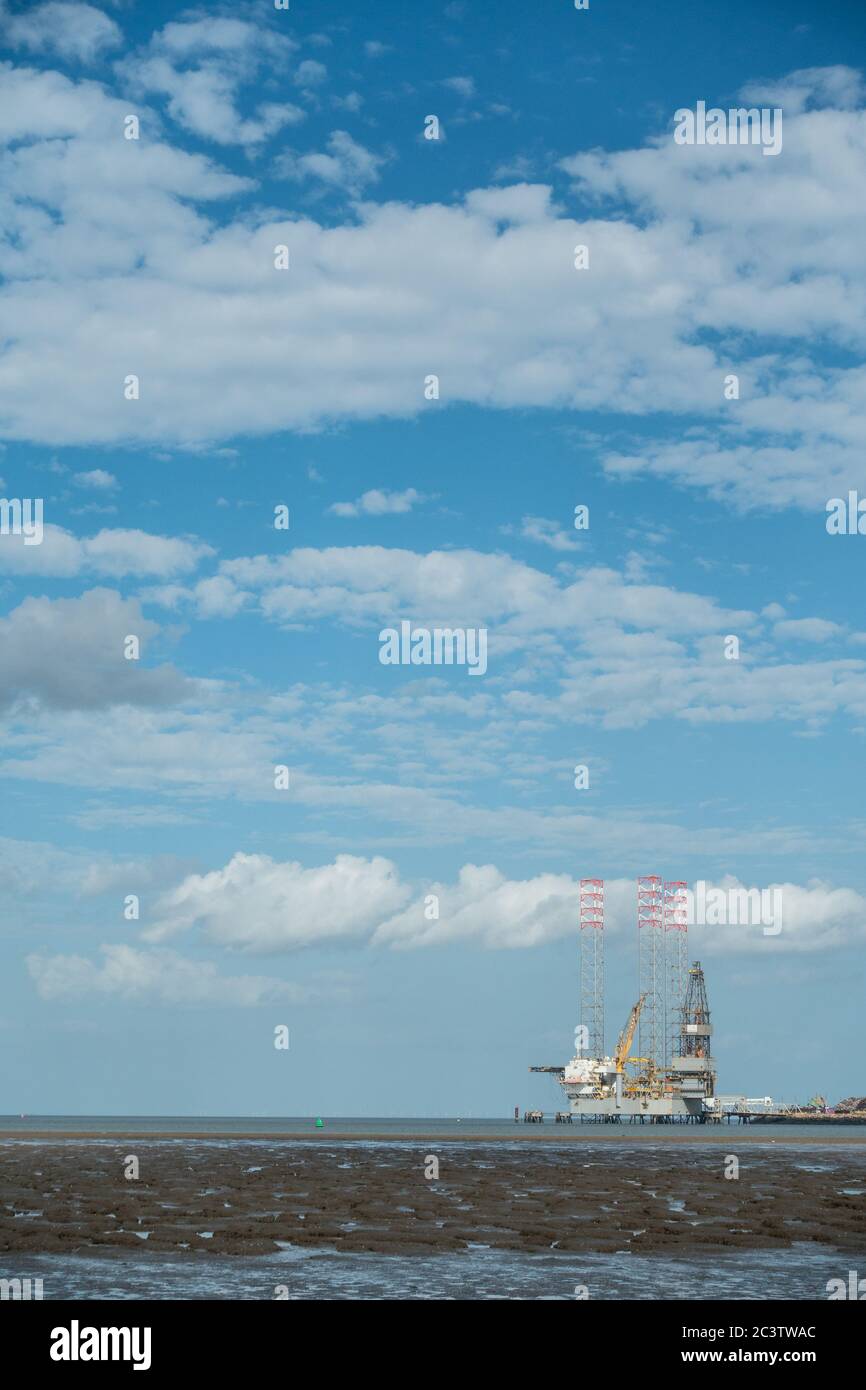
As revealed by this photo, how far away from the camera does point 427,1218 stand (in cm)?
4822

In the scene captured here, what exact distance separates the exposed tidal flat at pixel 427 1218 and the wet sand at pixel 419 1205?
4.1 inches

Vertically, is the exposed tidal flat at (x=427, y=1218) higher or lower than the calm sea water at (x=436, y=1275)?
lower

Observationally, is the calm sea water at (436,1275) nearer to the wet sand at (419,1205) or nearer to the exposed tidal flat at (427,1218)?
the exposed tidal flat at (427,1218)

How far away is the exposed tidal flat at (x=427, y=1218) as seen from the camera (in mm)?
37438

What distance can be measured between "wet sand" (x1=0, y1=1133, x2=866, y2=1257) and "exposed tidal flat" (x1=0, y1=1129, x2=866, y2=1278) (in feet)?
0.34

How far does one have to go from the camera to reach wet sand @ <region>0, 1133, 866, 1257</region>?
137 feet

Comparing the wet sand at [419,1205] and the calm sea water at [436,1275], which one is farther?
the wet sand at [419,1205]

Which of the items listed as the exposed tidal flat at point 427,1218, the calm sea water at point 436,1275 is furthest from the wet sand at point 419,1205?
the calm sea water at point 436,1275

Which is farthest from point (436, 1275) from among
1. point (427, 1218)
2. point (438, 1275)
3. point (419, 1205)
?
point (419, 1205)

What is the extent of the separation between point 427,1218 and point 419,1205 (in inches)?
190

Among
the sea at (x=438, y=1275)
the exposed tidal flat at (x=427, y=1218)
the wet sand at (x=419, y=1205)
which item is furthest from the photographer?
the wet sand at (x=419, y=1205)

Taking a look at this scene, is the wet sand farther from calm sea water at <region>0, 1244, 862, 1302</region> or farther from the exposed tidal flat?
calm sea water at <region>0, 1244, 862, 1302</region>
